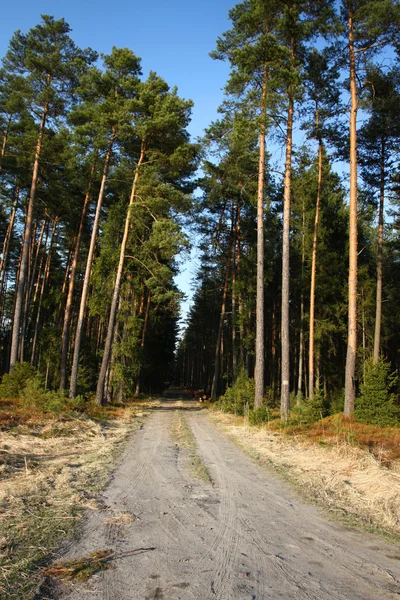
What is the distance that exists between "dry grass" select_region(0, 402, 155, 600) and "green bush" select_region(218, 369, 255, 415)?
7699mm

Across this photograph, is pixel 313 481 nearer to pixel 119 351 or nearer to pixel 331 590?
pixel 331 590

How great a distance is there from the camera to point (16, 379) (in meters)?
16.9

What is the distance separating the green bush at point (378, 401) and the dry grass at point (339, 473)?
2.61m

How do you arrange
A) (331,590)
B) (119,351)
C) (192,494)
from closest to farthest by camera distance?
1. (331,590)
2. (192,494)
3. (119,351)

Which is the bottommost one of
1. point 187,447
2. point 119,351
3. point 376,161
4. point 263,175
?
point 187,447

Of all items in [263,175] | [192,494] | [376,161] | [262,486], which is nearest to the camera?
[192,494]

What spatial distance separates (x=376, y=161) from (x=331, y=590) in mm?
21189

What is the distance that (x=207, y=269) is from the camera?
29.8 metres

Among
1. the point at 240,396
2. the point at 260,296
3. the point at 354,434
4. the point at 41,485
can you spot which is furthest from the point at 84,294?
the point at 41,485

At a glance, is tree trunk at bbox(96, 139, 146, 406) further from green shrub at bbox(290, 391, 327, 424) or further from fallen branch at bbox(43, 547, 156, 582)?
fallen branch at bbox(43, 547, 156, 582)

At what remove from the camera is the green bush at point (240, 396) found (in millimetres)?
18850

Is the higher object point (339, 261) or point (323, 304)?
point (339, 261)

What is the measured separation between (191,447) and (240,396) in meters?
9.38

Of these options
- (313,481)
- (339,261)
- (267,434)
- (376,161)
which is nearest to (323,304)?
(339,261)
